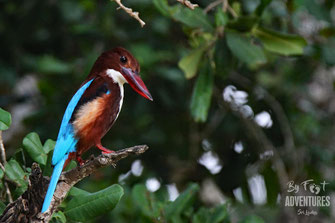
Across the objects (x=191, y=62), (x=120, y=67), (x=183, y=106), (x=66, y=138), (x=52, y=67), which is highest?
(x=120, y=67)

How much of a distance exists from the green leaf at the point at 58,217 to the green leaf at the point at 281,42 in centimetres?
154

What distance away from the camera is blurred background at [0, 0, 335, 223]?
4703 mm

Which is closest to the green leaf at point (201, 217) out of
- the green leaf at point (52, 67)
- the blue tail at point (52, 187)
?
the blue tail at point (52, 187)

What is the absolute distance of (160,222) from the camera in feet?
10.5

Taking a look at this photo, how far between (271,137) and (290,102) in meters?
0.39

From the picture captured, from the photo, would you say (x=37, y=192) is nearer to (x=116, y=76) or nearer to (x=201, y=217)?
(x=116, y=76)

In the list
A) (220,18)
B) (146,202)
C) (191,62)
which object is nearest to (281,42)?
(220,18)

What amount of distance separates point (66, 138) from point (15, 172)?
339mm

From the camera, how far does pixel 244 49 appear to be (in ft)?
10.8

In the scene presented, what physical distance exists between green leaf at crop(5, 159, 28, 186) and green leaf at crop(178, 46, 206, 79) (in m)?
1.19

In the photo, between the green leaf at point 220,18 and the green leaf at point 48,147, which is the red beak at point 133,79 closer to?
the green leaf at point 48,147

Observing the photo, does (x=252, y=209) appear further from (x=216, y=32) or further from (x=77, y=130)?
(x=77, y=130)

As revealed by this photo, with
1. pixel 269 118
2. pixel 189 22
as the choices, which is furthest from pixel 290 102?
pixel 189 22

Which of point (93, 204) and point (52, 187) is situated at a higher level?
point (52, 187)
